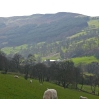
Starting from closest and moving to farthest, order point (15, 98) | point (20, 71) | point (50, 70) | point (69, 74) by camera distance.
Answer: point (15, 98)
point (69, 74)
point (50, 70)
point (20, 71)

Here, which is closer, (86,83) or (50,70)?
(50,70)

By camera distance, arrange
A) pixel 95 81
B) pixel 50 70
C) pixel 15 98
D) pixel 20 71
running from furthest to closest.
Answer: pixel 20 71 < pixel 50 70 < pixel 95 81 < pixel 15 98

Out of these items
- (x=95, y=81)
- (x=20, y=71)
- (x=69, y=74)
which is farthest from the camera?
(x=20, y=71)

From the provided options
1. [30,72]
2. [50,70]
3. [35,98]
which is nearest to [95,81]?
[50,70]

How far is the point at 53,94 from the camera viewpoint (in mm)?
34875

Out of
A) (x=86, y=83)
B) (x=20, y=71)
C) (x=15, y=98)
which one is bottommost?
(x=86, y=83)

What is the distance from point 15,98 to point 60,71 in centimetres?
7490

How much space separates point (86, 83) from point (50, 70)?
130ft

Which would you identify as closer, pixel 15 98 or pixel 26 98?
pixel 15 98

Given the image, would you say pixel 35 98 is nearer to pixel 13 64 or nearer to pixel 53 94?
pixel 53 94

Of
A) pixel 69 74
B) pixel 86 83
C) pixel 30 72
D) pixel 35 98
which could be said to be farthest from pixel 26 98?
pixel 86 83

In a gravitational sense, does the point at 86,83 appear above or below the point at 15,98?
below

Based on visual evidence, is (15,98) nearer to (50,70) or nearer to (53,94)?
(53,94)

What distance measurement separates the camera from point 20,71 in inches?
5172
